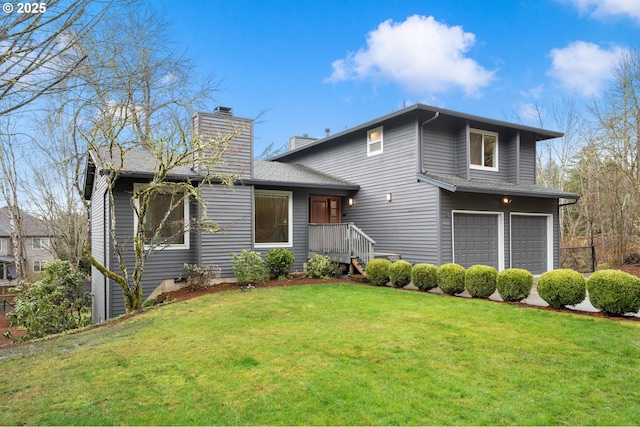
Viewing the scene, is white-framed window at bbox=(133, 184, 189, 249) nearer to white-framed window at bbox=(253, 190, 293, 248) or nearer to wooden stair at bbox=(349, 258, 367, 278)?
white-framed window at bbox=(253, 190, 293, 248)

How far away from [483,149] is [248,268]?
7961 mm

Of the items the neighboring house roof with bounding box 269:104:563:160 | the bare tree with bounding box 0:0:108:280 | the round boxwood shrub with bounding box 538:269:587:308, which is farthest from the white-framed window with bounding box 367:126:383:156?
the bare tree with bounding box 0:0:108:280

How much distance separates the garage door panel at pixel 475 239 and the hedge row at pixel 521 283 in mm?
2197

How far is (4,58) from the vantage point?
2799 mm

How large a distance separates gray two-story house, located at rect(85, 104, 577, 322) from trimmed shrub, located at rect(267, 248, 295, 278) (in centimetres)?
65

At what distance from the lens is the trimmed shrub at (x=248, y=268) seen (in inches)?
383

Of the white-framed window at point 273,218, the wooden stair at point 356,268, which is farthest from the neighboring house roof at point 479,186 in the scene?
the white-framed window at point 273,218

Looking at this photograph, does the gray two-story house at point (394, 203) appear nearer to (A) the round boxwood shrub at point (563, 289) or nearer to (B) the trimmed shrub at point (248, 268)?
(B) the trimmed shrub at point (248, 268)

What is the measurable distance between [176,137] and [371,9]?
389 inches

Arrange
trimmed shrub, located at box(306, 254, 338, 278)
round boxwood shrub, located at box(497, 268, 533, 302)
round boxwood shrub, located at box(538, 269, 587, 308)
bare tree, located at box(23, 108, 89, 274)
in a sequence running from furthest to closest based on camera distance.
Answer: bare tree, located at box(23, 108, 89, 274) < trimmed shrub, located at box(306, 254, 338, 278) < round boxwood shrub, located at box(497, 268, 533, 302) < round boxwood shrub, located at box(538, 269, 587, 308)

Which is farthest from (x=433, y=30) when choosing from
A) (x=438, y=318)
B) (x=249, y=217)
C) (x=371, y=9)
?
(x=438, y=318)

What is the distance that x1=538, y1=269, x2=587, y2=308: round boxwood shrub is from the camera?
6.51 m

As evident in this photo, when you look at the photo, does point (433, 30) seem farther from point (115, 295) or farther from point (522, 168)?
point (115, 295)

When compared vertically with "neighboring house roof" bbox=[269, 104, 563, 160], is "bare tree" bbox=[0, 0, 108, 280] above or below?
below
